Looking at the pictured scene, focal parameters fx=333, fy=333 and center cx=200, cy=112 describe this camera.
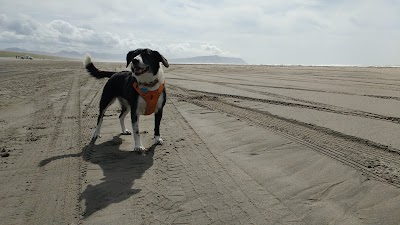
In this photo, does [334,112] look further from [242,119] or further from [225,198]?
[225,198]

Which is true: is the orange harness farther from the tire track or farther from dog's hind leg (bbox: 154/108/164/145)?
the tire track

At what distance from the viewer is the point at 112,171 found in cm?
463

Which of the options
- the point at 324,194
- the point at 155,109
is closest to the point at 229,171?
the point at 324,194

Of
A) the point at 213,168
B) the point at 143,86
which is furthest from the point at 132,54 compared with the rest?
the point at 213,168

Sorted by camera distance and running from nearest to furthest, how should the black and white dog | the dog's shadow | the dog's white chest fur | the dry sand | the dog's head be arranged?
1. the dry sand
2. the dog's shadow
3. the dog's head
4. the black and white dog
5. the dog's white chest fur

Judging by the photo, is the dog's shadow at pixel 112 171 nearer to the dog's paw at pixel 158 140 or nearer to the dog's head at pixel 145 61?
the dog's paw at pixel 158 140

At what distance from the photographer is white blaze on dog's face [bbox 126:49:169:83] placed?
209 inches

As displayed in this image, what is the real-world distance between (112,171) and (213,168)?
1406mm

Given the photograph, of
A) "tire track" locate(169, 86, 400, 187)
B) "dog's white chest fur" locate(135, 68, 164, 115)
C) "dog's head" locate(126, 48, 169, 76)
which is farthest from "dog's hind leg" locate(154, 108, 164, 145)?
"tire track" locate(169, 86, 400, 187)

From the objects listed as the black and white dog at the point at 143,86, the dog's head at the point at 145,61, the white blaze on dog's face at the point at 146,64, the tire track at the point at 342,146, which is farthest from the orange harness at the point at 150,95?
the tire track at the point at 342,146

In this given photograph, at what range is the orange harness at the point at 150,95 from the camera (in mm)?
5648

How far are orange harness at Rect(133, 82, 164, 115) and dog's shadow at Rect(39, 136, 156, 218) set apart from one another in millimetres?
707

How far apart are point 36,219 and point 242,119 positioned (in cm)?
467

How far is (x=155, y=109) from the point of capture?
19.7ft
